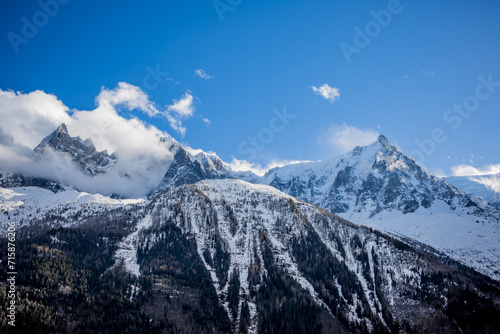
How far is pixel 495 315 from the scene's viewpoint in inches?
7431

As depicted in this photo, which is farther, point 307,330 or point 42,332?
point 307,330

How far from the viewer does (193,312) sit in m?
197

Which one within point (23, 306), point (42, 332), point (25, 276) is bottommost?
point (42, 332)

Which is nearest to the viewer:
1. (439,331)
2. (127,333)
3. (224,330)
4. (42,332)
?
(42,332)

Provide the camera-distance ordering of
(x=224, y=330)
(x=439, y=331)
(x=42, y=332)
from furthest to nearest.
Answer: (x=224, y=330), (x=439, y=331), (x=42, y=332)

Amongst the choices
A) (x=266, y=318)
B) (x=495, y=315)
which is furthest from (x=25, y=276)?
(x=495, y=315)

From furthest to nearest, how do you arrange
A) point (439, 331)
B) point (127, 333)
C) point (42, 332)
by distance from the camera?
point (439, 331)
point (127, 333)
point (42, 332)

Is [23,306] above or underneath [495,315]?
underneath

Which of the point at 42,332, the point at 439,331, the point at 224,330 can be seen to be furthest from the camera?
the point at 224,330

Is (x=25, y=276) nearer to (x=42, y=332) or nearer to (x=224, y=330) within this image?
(x=42, y=332)

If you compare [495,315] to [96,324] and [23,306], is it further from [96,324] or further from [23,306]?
[23,306]

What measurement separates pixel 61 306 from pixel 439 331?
9061 inches

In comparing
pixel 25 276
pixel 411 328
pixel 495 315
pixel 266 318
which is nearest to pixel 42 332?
pixel 25 276

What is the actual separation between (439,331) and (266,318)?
105679 millimetres
